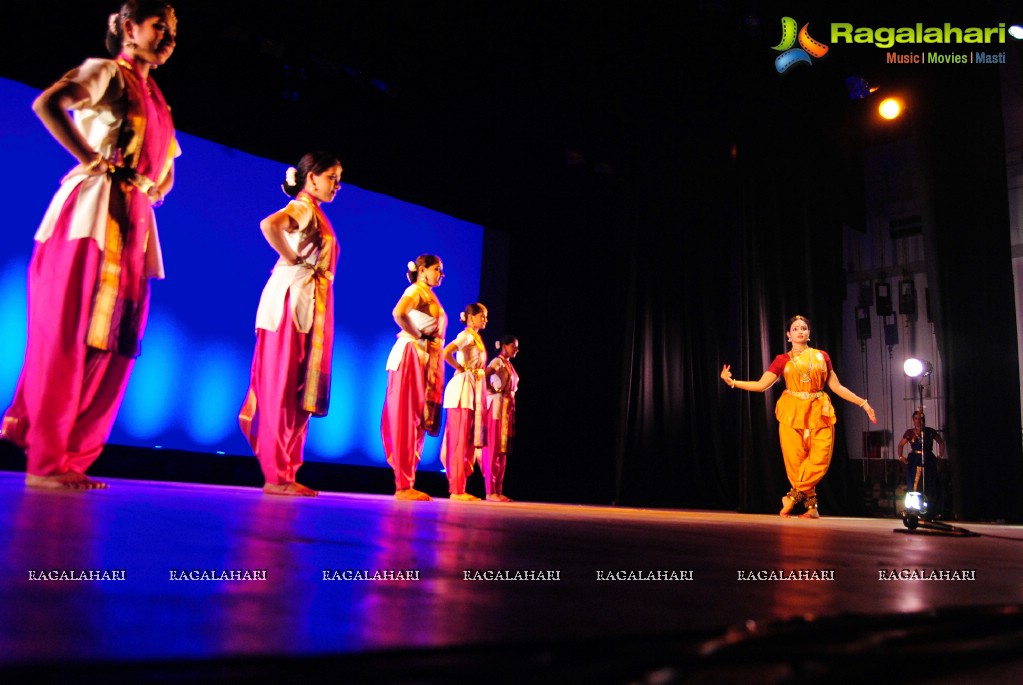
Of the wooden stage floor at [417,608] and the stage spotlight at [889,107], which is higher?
the stage spotlight at [889,107]

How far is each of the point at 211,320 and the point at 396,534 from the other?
220 inches

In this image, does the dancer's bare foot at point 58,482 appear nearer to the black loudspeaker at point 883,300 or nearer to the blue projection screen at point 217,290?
the blue projection screen at point 217,290

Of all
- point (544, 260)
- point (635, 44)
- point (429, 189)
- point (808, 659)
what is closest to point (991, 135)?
point (635, 44)

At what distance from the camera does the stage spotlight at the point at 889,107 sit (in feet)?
25.9

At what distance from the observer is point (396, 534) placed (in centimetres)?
139

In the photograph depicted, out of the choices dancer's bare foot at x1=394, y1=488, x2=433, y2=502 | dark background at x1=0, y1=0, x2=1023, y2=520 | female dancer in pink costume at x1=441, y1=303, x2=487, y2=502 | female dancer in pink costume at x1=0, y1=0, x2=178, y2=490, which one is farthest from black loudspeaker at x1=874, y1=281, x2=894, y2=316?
female dancer in pink costume at x1=0, y1=0, x2=178, y2=490

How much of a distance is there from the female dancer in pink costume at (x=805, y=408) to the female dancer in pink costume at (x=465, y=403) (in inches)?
85.6

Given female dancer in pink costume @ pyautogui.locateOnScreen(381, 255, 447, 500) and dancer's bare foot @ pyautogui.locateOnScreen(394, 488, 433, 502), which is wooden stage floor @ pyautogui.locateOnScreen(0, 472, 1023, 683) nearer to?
dancer's bare foot @ pyautogui.locateOnScreen(394, 488, 433, 502)

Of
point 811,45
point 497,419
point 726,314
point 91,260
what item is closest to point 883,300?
point 726,314

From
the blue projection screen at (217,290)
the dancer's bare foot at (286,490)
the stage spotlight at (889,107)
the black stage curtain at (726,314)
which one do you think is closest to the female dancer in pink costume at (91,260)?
the dancer's bare foot at (286,490)

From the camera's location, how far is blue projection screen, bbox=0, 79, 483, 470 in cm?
563

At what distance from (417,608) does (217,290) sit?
6442 mm

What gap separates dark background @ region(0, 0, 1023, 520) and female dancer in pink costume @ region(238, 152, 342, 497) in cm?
331

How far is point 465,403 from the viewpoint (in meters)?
6.25
